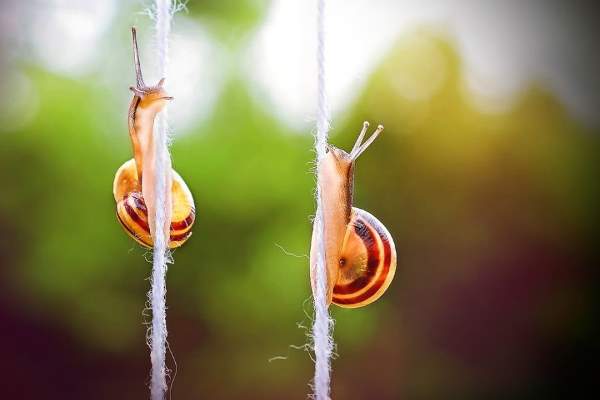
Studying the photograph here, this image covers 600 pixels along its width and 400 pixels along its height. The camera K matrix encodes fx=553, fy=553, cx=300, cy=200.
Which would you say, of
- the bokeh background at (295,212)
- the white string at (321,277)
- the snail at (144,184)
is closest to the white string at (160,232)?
the snail at (144,184)

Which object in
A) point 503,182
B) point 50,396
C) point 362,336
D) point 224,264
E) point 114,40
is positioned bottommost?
point 50,396

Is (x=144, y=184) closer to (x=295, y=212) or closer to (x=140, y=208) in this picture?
(x=140, y=208)

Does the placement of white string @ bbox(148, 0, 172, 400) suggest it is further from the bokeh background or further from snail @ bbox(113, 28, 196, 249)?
the bokeh background

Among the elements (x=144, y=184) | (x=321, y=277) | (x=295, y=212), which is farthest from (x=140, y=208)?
(x=295, y=212)

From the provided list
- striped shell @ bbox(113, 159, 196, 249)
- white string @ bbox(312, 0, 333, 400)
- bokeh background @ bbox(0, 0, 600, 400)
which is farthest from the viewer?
bokeh background @ bbox(0, 0, 600, 400)

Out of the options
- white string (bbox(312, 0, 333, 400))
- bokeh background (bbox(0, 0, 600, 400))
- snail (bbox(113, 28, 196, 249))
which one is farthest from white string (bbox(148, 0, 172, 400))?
bokeh background (bbox(0, 0, 600, 400))

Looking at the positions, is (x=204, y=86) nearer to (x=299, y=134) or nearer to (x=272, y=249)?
(x=299, y=134)

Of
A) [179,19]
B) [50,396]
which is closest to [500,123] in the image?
[179,19]
